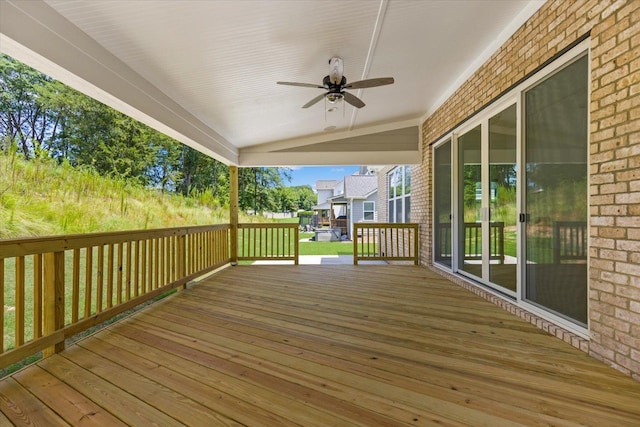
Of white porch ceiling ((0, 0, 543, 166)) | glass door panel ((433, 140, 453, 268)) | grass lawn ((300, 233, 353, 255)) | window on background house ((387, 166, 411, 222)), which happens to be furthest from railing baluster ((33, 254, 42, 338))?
grass lawn ((300, 233, 353, 255))

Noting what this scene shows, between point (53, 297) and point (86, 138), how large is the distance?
4096 mm

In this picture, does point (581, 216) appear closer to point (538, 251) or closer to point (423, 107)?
point (538, 251)

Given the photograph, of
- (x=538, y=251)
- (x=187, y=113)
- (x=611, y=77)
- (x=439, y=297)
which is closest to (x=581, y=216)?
(x=538, y=251)

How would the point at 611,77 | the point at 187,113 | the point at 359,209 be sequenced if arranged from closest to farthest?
the point at 611,77 < the point at 187,113 < the point at 359,209

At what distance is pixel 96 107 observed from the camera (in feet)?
18.1

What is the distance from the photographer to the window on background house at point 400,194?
24.6 ft

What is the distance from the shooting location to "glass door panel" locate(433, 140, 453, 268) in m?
4.99

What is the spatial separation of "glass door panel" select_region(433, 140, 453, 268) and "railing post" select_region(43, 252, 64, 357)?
4849mm

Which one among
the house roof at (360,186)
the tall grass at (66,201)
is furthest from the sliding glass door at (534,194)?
the house roof at (360,186)

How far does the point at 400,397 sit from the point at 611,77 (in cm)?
241

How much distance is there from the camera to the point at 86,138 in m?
5.26

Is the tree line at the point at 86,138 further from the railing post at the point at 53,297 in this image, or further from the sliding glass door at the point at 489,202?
the sliding glass door at the point at 489,202

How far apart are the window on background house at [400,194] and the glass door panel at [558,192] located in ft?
14.6

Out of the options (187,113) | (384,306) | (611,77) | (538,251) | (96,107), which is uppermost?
(96,107)
